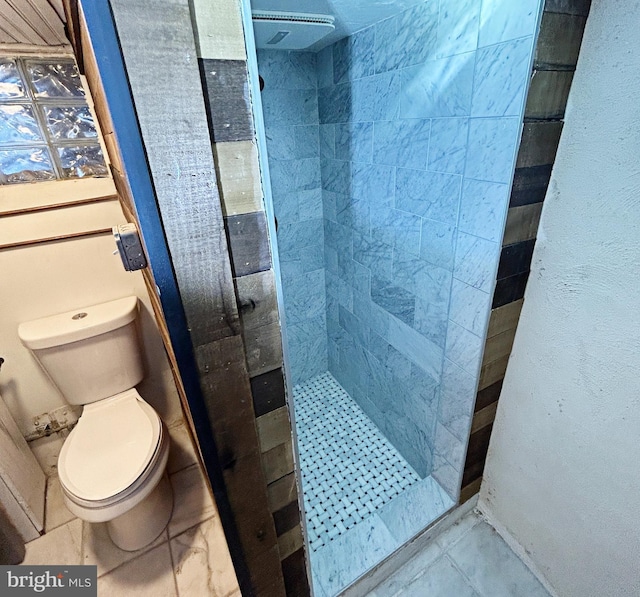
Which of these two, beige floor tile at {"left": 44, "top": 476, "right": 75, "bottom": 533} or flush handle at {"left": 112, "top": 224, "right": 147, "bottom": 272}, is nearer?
flush handle at {"left": 112, "top": 224, "right": 147, "bottom": 272}

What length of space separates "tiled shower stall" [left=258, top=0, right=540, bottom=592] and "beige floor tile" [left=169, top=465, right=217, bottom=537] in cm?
50

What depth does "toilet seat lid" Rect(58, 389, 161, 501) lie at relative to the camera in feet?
4.20

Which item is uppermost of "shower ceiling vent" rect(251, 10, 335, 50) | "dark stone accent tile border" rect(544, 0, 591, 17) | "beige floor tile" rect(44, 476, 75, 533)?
"shower ceiling vent" rect(251, 10, 335, 50)

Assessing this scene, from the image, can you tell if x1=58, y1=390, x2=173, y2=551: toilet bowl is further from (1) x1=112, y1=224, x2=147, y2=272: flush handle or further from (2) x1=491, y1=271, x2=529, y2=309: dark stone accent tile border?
(2) x1=491, y1=271, x2=529, y2=309: dark stone accent tile border

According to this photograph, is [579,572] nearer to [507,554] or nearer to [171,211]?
[507,554]

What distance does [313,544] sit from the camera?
145cm

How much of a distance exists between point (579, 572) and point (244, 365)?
1325 mm

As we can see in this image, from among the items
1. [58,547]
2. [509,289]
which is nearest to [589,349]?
[509,289]

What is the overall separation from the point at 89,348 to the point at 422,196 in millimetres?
1487

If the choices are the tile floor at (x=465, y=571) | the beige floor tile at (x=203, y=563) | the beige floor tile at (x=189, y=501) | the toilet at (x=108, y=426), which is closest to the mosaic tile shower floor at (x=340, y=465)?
the tile floor at (x=465, y=571)

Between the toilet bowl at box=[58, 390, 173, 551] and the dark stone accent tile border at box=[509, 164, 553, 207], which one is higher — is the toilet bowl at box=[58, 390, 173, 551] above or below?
below

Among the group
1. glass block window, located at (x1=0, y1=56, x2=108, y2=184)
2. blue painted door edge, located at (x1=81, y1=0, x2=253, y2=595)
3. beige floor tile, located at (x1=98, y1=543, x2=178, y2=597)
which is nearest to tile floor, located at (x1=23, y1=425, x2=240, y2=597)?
beige floor tile, located at (x1=98, y1=543, x2=178, y2=597)

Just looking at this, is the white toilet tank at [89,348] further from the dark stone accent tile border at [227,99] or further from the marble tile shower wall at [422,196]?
the dark stone accent tile border at [227,99]

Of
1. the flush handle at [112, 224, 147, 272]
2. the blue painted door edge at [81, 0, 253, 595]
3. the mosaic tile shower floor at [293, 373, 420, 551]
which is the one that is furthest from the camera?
the mosaic tile shower floor at [293, 373, 420, 551]
